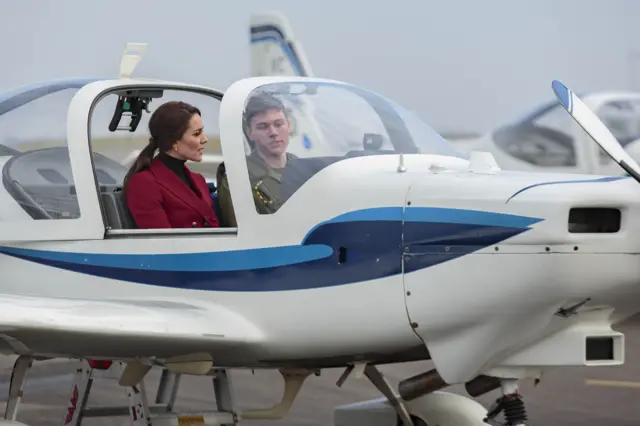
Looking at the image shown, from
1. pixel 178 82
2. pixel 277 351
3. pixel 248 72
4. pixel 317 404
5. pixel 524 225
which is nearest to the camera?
pixel 524 225


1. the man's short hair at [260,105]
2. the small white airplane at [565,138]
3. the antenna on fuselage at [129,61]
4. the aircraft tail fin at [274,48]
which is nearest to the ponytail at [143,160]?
the antenna on fuselage at [129,61]

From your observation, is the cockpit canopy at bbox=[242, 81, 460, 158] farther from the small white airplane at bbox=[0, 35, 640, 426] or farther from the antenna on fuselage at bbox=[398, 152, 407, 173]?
the antenna on fuselage at bbox=[398, 152, 407, 173]

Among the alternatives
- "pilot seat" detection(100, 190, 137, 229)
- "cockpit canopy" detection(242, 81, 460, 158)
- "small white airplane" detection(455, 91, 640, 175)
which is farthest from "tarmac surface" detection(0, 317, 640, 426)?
"small white airplane" detection(455, 91, 640, 175)

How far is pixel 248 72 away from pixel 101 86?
1420 cm

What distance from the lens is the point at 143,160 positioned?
6586mm

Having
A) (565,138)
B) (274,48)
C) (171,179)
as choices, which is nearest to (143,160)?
(171,179)

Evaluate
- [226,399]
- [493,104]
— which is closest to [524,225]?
[226,399]

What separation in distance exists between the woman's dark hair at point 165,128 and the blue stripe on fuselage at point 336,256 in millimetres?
522

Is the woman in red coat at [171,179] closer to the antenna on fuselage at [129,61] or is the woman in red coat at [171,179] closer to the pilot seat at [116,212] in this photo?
the pilot seat at [116,212]

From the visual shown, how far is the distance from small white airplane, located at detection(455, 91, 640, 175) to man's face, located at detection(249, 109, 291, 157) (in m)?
8.00

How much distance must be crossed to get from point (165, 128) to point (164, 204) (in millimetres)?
396

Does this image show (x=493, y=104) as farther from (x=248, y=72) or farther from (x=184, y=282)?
(x=184, y=282)

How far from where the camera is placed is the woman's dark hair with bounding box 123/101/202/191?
6.58 m

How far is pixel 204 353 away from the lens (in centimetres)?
604
